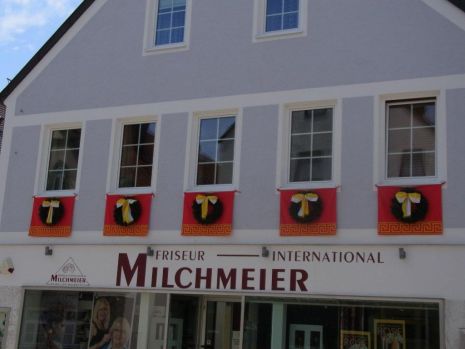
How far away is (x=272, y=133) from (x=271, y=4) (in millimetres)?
2633

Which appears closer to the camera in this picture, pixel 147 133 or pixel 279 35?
pixel 279 35

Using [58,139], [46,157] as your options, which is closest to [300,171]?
[58,139]

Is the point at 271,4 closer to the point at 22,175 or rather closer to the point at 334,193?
the point at 334,193

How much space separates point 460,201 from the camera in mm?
12516

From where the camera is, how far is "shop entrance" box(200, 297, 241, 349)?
1392 cm

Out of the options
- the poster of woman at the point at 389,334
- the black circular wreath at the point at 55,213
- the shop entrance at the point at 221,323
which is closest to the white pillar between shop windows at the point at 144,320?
the shop entrance at the point at 221,323

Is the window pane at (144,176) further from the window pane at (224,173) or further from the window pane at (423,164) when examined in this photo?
the window pane at (423,164)

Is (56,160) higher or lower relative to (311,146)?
higher

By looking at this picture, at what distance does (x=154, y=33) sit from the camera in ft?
53.2

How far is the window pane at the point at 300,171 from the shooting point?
551 inches

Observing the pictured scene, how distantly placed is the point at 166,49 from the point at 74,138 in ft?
8.80

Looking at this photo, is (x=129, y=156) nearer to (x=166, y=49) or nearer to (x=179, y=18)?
(x=166, y=49)

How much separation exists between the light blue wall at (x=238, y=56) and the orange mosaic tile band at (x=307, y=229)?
8.25ft

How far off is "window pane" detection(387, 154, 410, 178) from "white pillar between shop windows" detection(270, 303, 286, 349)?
9.53 ft
